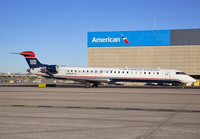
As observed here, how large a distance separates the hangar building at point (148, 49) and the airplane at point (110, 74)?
45739mm

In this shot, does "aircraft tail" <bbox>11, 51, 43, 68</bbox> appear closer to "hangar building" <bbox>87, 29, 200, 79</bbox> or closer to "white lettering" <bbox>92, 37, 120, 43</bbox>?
"hangar building" <bbox>87, 29, 200, 79</bbox>

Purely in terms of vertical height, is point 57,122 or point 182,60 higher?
point 182,60

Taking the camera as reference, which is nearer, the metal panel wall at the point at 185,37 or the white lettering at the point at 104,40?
the metal panel wall at the point at 185,37

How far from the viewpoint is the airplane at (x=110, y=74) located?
4084 centimetres

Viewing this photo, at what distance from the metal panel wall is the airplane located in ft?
150

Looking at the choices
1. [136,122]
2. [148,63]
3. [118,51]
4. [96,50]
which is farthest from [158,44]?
[136,122]

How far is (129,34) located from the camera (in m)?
88.6

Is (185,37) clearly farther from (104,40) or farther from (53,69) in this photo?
(53,69)

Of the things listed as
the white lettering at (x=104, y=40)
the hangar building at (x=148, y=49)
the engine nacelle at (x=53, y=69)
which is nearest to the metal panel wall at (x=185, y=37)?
the hangar building at (x=148, y=49)

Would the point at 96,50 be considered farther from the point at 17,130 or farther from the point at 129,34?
the point at 17,130

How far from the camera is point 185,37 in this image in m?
83.4

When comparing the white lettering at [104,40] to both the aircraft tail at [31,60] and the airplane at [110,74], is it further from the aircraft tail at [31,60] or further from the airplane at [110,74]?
the aircraft tail at [31,60]

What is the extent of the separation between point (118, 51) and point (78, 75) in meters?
48.3

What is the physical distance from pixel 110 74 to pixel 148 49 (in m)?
47.9
